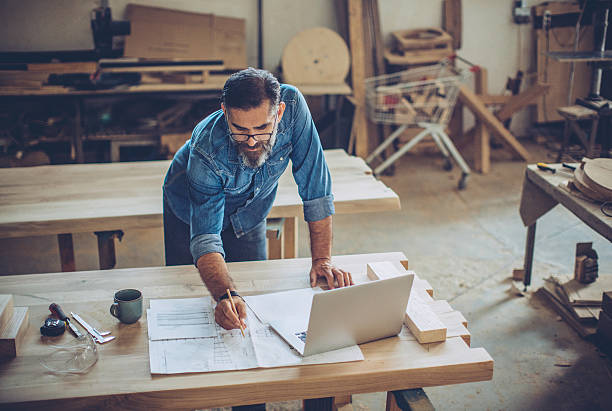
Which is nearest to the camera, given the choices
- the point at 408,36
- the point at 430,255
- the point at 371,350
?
the point at 371,350

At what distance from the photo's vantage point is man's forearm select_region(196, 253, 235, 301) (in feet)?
5.60

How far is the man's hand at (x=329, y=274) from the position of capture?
6.09 ft

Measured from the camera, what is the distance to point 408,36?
18.4 ft

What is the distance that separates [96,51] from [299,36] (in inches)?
67.4

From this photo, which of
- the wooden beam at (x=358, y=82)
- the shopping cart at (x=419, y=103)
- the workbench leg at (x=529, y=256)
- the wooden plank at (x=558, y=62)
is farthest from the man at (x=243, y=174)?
the wooden plank at (x=558, y=62)

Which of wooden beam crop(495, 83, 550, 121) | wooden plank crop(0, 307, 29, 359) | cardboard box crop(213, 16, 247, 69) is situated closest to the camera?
wooden plank crop(0, 307, 29, 359)

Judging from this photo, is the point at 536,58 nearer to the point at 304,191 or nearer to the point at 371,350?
the point at 304,191

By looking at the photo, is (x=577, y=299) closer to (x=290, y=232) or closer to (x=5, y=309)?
(x=290, y=232)

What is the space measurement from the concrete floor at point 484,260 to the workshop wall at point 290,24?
3.87 feet

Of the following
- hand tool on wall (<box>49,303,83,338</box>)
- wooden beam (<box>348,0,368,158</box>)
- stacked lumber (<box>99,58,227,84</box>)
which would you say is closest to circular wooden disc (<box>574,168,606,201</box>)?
hand tool on wall (<box>49,303,83,338</box>)

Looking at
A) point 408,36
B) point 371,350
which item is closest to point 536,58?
point 408,36

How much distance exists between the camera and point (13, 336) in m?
1.51

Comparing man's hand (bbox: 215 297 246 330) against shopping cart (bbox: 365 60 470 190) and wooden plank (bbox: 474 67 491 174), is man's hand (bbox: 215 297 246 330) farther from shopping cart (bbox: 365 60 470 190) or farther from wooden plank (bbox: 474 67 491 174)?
wooden plank (bbox: 474 67 491 174)

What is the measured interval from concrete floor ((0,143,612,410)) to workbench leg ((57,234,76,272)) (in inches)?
Result: 31.0
